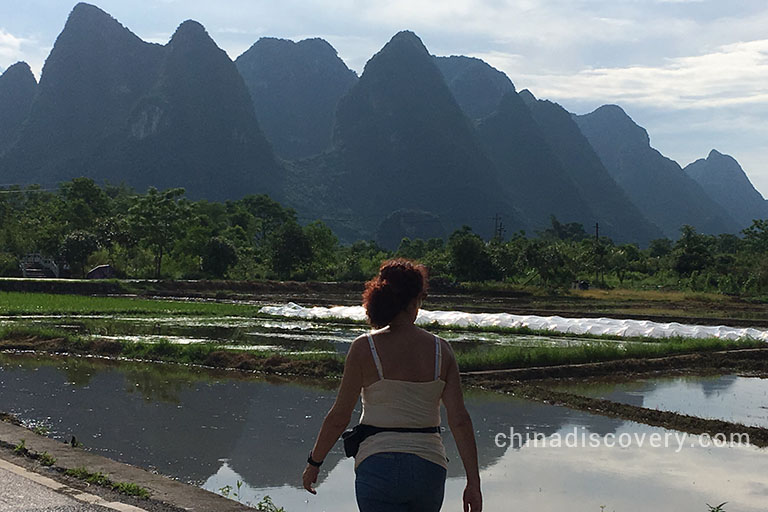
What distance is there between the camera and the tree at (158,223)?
46062 millimetres

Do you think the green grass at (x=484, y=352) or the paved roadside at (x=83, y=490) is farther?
the green grass at (x=484, y=352)

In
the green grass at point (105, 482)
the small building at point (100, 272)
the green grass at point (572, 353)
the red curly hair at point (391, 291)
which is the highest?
the red curly hair at point (391, 291)

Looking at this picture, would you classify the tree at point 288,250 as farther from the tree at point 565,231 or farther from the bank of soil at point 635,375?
the tree at point 565,231

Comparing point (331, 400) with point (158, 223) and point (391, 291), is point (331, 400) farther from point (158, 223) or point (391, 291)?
point (158, 223)

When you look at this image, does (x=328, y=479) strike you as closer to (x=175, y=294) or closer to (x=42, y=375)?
(x=42, y=375)

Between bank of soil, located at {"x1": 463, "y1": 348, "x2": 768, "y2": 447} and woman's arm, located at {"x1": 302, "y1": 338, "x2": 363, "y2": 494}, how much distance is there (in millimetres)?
7446

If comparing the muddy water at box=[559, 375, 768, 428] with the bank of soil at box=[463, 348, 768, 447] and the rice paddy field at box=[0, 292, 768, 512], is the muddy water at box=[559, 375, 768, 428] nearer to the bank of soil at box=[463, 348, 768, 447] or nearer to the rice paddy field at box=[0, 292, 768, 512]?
the rice paddy field at box=[0, 292, 768, 512]

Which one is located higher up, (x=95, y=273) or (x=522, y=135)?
(x=522, y=135)

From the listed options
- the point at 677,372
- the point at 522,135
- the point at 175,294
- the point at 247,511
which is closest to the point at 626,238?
the point at 522,135

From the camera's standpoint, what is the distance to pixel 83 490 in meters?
5.61

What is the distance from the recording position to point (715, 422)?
9.94 m

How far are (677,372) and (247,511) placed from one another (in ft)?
39.1

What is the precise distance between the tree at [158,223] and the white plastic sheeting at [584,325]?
21.8m

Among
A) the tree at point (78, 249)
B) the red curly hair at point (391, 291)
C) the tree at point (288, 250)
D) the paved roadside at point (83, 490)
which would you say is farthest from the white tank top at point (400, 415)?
the tree at point (78, 249)
